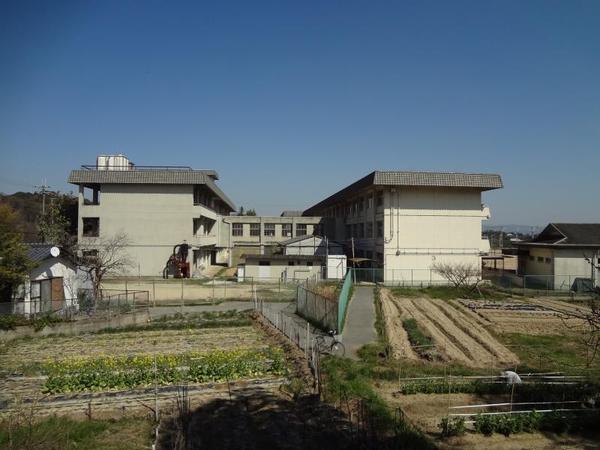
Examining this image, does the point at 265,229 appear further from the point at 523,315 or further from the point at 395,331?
the point at 395,331

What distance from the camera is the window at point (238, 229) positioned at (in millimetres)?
61875

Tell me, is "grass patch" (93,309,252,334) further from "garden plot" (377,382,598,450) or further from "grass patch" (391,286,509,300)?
"grass patch" (391,286,509,300)

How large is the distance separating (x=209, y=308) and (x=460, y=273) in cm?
2002

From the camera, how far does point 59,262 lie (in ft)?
74.9

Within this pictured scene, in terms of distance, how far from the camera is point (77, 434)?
28.7 feet

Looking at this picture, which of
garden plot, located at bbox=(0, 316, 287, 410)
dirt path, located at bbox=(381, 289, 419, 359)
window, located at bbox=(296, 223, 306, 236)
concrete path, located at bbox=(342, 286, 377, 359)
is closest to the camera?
garden plot, located at bbox=(0, 316, 287, 410)

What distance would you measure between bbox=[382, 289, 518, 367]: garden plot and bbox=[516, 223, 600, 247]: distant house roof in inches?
575

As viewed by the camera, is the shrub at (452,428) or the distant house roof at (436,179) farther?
the distant house roof at (436,179)

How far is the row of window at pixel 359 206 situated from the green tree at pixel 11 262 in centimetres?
2882

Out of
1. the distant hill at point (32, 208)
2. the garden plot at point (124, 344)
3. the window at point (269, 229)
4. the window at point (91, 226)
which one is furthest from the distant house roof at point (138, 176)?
the garden plot at point (124, 344)

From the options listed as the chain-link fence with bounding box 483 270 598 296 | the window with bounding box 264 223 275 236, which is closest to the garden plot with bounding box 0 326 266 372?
the chain-link fence with bounding box 483 270 598 296

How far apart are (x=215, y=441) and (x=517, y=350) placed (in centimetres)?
1334

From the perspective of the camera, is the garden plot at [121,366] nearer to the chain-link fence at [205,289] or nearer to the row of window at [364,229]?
the chain-link fence at [205,289]

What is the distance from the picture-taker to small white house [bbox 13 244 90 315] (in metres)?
20.6
